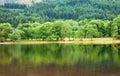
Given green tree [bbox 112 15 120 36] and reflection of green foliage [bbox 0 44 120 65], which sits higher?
green tree [bbox 112 15 120 36]

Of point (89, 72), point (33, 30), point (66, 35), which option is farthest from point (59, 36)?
point (89, 72)

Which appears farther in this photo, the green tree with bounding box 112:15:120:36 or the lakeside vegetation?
the lakeside vegetation

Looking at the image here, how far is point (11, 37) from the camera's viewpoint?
13975 centimetres

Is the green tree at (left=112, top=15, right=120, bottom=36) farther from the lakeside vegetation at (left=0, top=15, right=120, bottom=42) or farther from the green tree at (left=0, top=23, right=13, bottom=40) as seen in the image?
the green tree at (left=0, top=23, right=13, bottom=40)

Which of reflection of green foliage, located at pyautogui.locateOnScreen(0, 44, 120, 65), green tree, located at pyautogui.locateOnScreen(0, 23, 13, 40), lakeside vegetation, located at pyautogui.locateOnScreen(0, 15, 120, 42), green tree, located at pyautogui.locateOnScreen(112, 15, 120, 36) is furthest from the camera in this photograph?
green tree, located at pyautogui.locateOnScreen(0, 23, 13, 40)

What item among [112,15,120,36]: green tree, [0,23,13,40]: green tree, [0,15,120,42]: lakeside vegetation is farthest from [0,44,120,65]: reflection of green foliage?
[0,23,13,40]: green tree

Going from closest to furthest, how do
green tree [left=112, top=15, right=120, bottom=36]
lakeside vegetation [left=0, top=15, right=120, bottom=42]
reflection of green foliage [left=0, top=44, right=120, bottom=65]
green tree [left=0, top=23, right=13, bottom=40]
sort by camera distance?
reflection of green foliage [left=0, top=44, right=120, bottom=65], green tree [left=112, top=15, right=120, bottom=36], lakeside vegetation [left=0, top=15, right=120, bottom=42], green tree [left=0, top=23, right=13, bottom=40]

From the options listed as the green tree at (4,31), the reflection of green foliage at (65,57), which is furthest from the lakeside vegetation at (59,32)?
the reflection of green foliage at (65,57)

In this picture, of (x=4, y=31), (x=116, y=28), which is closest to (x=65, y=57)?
(x=116, y=28)

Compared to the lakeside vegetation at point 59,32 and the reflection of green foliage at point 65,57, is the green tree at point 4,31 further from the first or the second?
the reflection of green foliage at point 65,57

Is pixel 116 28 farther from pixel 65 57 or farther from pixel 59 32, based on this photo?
pixel 65 57

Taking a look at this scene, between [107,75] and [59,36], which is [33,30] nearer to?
[59,36]

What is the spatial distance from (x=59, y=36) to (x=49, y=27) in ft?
35.0

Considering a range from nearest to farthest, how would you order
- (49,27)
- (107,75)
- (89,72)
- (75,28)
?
1. (107,75)
2. (89,72)
3. (49,27)
4. (75,28)
